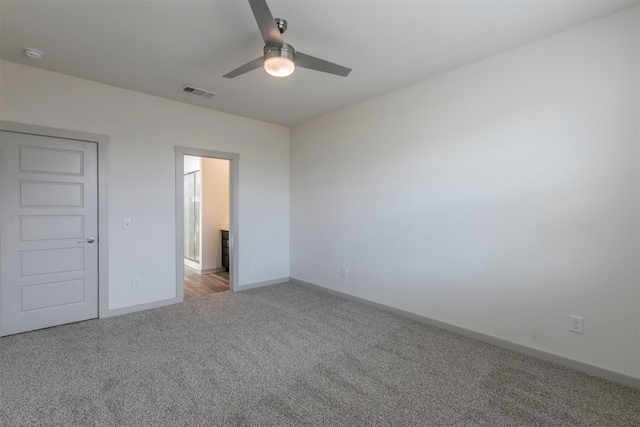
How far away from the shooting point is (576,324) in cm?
240

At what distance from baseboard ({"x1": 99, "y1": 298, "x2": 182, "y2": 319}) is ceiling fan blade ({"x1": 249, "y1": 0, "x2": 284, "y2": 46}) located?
335cm

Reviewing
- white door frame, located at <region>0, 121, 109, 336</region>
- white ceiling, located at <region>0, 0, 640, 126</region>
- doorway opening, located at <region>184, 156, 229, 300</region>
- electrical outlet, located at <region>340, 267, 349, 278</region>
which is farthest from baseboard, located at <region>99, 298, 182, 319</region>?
white ceiling, located at <region>0, 0, 640, 126</region>

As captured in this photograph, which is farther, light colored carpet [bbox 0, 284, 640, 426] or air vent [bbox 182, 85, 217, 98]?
air vent [bbox 182, 85, 217, 98]

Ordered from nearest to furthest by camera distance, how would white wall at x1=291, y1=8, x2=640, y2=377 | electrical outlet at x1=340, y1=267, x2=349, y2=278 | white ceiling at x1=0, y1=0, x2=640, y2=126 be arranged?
white ceiling at x1=0, y1=0, x2=640, y2=126
white wall at x1=291, y1=8, x2=640, y2=377
electrical outlet at x1=340, y1=267, x2=349, y2=278

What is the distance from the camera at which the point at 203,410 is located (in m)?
1.91

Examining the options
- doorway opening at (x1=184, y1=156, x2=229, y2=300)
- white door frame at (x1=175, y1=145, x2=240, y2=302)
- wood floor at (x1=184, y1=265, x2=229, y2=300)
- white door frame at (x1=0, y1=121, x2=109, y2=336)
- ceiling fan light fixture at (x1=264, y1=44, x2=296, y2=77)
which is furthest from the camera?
A: doorway opening at (x1=184, y1=156, x2=229, y2=300)

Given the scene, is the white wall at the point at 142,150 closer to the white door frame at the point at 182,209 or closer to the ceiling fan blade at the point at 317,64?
the white door frame at the point at 182,209

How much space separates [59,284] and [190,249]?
10.8ft

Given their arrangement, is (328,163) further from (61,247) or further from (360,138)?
(61,247)

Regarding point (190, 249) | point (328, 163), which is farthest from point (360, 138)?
point (190, 249)

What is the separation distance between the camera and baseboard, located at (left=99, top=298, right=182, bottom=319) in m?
3.48

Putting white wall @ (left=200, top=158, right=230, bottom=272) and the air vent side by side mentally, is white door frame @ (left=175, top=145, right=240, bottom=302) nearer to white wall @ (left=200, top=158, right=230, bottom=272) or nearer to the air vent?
the air vent

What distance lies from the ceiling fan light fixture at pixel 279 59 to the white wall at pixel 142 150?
244 centimetres

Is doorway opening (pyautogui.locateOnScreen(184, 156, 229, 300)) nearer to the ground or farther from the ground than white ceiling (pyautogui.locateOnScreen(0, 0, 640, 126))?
nearer to the ground
